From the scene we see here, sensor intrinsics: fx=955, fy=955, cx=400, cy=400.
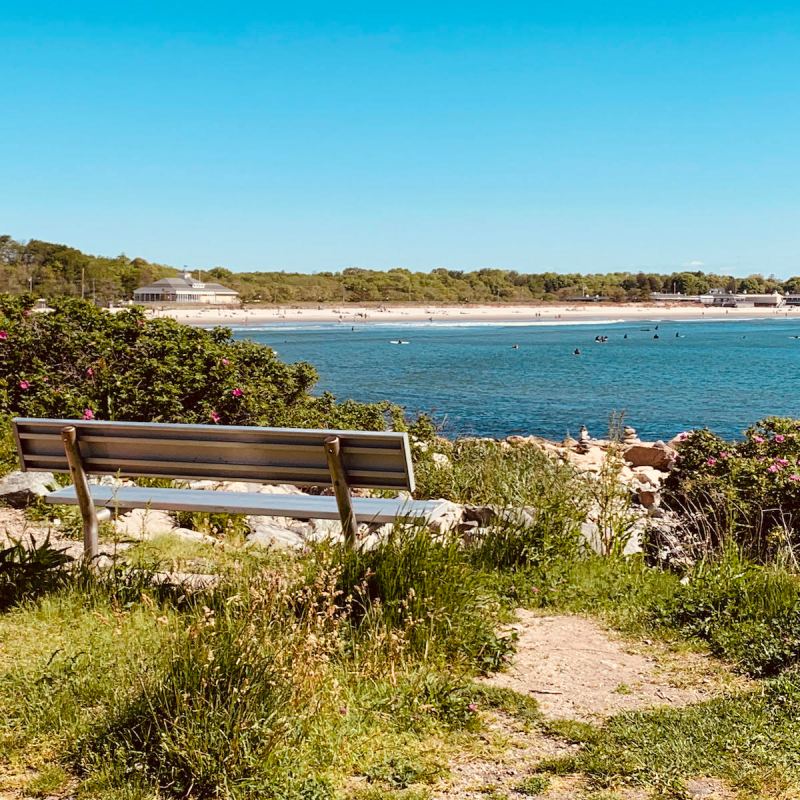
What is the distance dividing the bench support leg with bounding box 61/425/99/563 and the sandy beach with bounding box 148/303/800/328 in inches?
3691

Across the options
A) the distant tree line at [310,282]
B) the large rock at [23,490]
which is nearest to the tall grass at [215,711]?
the large rock at [23,490]

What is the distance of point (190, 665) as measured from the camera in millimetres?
3477

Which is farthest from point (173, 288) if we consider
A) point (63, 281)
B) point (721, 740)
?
point (721, 740)

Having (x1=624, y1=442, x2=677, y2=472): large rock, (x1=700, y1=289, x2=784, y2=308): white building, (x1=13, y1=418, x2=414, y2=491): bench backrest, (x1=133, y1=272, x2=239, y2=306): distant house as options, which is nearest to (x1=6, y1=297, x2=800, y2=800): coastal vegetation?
(x1=13, y1=418, x2=414, y2=491): bench backrest

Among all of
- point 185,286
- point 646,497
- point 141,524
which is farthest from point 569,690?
point 185,286

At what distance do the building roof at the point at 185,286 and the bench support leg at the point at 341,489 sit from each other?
454ft

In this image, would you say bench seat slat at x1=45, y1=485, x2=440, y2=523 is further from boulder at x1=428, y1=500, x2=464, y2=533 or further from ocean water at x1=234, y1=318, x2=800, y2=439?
ocean water at x1=234, y1=318, x2=800, y2=439

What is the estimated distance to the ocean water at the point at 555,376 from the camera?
33094mm

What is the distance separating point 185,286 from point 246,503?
138286 mm

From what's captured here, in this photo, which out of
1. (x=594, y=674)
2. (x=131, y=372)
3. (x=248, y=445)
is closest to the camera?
(x=594, y=674)

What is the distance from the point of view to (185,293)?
137500mm

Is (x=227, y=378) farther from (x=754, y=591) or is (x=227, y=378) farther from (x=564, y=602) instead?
(x=754, y=591)

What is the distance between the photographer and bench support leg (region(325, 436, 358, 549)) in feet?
16.8

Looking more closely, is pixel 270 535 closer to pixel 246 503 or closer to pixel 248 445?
pixel 246 503
